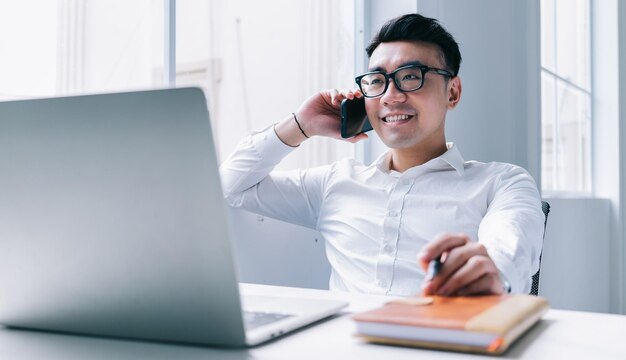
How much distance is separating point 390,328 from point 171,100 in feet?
0.94

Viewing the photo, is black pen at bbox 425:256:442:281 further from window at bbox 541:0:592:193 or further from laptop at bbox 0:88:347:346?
window at bbox 541:0:592:193

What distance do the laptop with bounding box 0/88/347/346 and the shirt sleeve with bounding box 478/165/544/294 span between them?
59cm

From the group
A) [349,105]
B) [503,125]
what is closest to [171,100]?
[349,105]

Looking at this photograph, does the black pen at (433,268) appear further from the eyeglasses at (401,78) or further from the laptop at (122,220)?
the eyeglasses at (401,78)

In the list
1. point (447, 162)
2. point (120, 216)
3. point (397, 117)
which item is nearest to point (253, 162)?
point (397, 117)

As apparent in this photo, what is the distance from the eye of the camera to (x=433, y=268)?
0.77 m

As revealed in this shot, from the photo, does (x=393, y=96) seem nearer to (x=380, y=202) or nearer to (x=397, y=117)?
(x=397, y=117)

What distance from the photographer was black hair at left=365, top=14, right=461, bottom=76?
168cm

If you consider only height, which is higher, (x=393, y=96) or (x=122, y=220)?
(x=393, y=96)

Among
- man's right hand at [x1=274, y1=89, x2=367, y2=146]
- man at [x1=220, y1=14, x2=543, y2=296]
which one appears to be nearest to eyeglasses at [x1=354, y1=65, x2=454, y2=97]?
man at [x1=220, y1=14, x2=543, y2=296]

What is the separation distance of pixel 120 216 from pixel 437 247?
1.28 feet

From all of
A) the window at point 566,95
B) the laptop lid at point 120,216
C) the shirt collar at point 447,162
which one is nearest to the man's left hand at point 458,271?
the laptop lid at point 120,216

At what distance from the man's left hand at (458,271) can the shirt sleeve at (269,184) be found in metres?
1.01

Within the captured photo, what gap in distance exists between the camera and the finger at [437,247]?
0.79 meters
